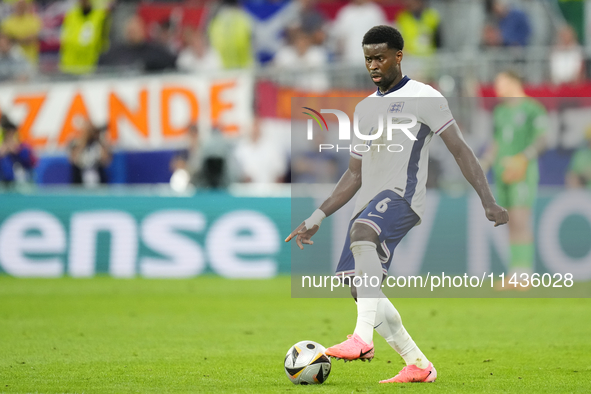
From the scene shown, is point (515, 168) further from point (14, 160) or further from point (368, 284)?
point (14, 160)

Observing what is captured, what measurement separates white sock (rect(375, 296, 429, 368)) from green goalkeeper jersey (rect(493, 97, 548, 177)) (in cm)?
707

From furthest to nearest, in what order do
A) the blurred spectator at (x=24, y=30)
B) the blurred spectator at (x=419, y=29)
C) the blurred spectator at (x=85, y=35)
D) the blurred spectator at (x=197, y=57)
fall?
1. the blurred spectator at (x=24, y=30)
2. the blurred spectator at (x=85, y=35)
3. the blurred spectator at (x=419, y=29)
4. the blurred spectator at (x=197, y=57)

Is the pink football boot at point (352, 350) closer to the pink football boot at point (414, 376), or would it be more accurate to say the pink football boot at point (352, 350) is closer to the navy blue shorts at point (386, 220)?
the navy blue shorts at point (386, 220)

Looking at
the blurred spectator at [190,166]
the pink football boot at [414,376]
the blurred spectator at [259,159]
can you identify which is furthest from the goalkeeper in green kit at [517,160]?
the pink football boot at [414,376]

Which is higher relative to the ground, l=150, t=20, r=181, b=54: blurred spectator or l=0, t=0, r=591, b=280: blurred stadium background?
l=150, t=20, r=181, b=54: blurred spectator

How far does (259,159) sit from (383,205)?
29.7 feet

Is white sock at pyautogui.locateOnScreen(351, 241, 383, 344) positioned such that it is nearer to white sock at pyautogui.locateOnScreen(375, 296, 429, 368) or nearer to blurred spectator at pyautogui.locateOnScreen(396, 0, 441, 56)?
white sock at pyautogui.locateOnScreen(375, 296, 429, 368)

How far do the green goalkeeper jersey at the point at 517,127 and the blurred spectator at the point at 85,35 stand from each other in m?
8.32

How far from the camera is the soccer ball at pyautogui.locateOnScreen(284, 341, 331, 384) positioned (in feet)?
18.8

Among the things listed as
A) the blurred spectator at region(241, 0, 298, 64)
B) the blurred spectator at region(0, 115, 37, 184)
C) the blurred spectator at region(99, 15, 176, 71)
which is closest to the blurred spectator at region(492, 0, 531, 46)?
the blurred spectator at region(241, 0, 298, 64)

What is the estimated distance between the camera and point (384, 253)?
18.4ft

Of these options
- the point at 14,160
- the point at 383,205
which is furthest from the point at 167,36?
the point at 383,205

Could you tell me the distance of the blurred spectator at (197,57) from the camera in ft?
53.5

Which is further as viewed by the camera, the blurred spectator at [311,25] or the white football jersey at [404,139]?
the blurred spectator at [311,25]
